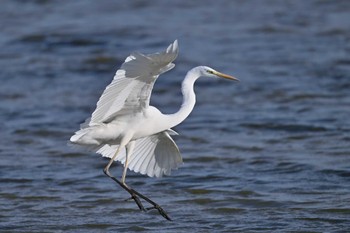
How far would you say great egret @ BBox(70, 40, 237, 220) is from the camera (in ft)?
24.4

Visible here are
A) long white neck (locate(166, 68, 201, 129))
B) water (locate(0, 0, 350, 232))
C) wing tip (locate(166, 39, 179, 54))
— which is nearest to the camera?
wing tip (locate(166, 39, 179, 54))

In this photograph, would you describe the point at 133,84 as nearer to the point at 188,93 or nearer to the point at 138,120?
the point at 188,93

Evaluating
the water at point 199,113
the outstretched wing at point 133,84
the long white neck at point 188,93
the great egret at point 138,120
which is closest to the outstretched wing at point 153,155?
the great egret at point 138,120

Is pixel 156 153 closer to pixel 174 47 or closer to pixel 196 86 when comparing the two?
pixel 174 47

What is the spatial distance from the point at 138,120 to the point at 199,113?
5.52 metres

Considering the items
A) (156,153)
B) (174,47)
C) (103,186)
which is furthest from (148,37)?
(174,47)

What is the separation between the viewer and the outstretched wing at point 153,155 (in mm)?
9016

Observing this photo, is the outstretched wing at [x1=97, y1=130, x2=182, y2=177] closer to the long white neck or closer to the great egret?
the great egret

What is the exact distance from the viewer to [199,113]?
545 inches

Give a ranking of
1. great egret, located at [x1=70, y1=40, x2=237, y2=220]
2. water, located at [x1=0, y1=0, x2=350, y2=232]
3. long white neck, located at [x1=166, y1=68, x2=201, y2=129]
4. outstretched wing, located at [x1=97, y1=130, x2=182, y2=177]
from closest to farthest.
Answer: great egret, located at [x1=70, y1=40, x2=237, y2=220] < long white neck, located at [x1=166, y1=68, x2=201, y2=129] < outstretched wing, located at [x1=97, y1=130, x2=182, y2=177] < water, located at [x1=0, y1=0, x2=350, y2=232]

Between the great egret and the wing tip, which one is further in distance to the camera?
the great egret

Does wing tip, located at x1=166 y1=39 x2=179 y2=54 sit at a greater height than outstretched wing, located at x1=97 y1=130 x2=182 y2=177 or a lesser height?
greater

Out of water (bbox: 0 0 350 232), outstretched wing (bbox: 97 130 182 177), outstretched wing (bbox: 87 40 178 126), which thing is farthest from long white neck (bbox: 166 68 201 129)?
water (bbox: 0 0 350 232)

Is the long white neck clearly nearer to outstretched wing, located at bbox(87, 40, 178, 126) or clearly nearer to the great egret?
the great egret
